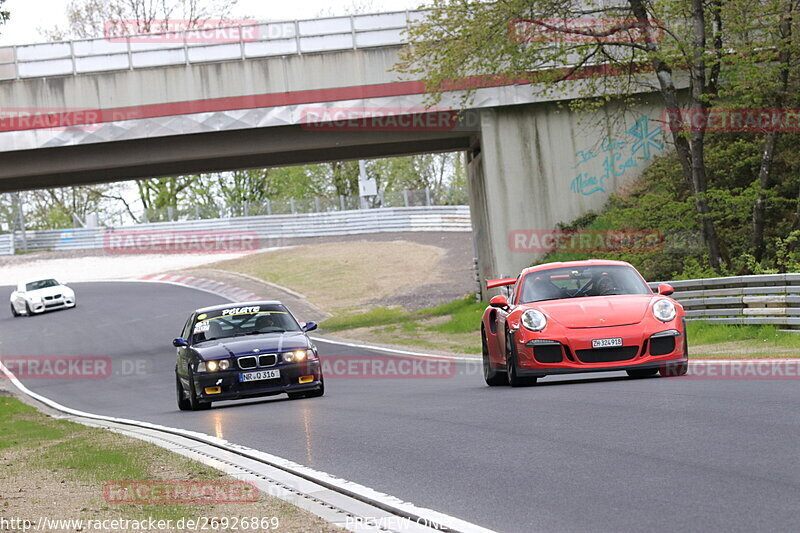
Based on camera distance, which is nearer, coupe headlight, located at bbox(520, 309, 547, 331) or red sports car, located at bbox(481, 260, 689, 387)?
red sports car, located at bbox(481, 260, 689, 387)

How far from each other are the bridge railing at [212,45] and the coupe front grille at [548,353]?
20.6m

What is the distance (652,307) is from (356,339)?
1977 cm

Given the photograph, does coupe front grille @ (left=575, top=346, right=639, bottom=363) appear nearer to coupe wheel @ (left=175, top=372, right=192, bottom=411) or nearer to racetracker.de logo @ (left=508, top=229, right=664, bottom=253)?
coupe wheel @ (left=175, top=372, right=192, bottom=411)

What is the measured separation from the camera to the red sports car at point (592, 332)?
12.8m

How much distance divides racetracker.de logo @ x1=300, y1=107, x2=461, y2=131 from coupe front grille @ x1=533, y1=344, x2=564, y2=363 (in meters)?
19.7

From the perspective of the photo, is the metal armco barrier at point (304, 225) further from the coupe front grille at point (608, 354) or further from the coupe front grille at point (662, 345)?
the coupe front grille at point (608, 354)

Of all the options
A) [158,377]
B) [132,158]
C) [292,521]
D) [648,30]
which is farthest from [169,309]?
[292,521]

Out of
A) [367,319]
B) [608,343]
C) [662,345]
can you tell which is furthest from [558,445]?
[367,319]

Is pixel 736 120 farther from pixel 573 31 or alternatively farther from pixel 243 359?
pixel 243 359

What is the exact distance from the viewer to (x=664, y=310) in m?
13.0

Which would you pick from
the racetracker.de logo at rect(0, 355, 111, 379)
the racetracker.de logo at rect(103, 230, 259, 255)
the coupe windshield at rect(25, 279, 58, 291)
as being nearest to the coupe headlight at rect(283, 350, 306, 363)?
the racetracker.de logo at rect(0, 355, 111, 379)

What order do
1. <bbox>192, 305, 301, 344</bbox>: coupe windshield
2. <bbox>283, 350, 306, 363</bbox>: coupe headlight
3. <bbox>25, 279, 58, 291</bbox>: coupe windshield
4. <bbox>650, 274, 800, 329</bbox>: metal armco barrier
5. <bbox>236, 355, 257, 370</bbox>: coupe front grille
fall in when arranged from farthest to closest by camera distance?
1. <bbox>25, 279, 58, 291</bbox>: coupe windshield
2. <bbox>650, 274, 800, 329</bbox>: metal armco barrier
3. <bbox>192, 305, 301, 344</bbox>: coupe windshield
4. <bbox>283, 350, 306, 363</bbox>: coupe headlight
5. <bbox>236, 355, 257, 370</bbox>: coupe front grille

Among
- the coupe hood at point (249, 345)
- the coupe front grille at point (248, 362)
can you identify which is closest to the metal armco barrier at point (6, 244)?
the coupe hood at point (249, 345)

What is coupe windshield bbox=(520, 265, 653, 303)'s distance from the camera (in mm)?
13852
